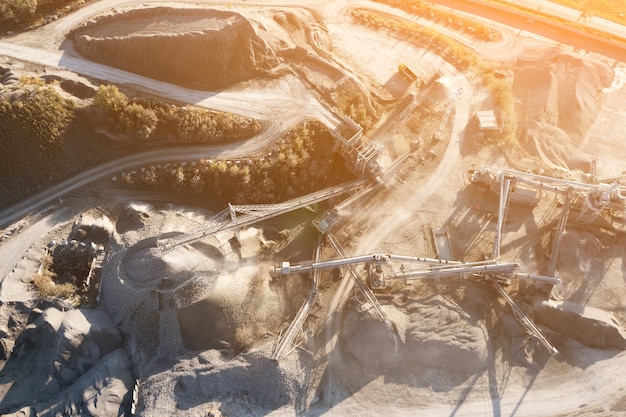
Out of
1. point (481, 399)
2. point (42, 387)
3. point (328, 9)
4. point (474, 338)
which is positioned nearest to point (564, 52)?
point (328, 9)

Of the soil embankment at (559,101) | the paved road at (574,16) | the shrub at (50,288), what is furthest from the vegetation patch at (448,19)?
the shrub at (50,288)

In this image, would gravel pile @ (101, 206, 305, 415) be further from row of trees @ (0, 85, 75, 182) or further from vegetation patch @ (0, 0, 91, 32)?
vegetation patch @ (0, 0, 91, 32)

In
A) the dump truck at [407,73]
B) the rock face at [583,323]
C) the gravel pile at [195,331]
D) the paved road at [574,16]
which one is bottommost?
the rock face at [583,323]

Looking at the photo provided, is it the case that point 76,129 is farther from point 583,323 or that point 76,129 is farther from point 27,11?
point 583,323

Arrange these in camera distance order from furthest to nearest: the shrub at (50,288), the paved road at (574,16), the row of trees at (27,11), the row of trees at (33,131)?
the paved road at (574,16)
the row of trees at (27,11)
the row of trees at (33,131)
the shrub at (50,288)

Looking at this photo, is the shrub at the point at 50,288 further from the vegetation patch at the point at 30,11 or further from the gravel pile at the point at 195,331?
the vegetation patch at the point at 30,11

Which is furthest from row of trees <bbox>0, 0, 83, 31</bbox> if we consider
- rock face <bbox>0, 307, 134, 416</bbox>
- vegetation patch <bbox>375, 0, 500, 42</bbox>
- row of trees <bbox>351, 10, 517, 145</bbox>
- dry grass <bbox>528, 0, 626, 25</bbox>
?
dry grass <bbox>528, 0, 626, 25</bbox>

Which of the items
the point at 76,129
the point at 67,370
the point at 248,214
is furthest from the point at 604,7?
the point at 67,370
